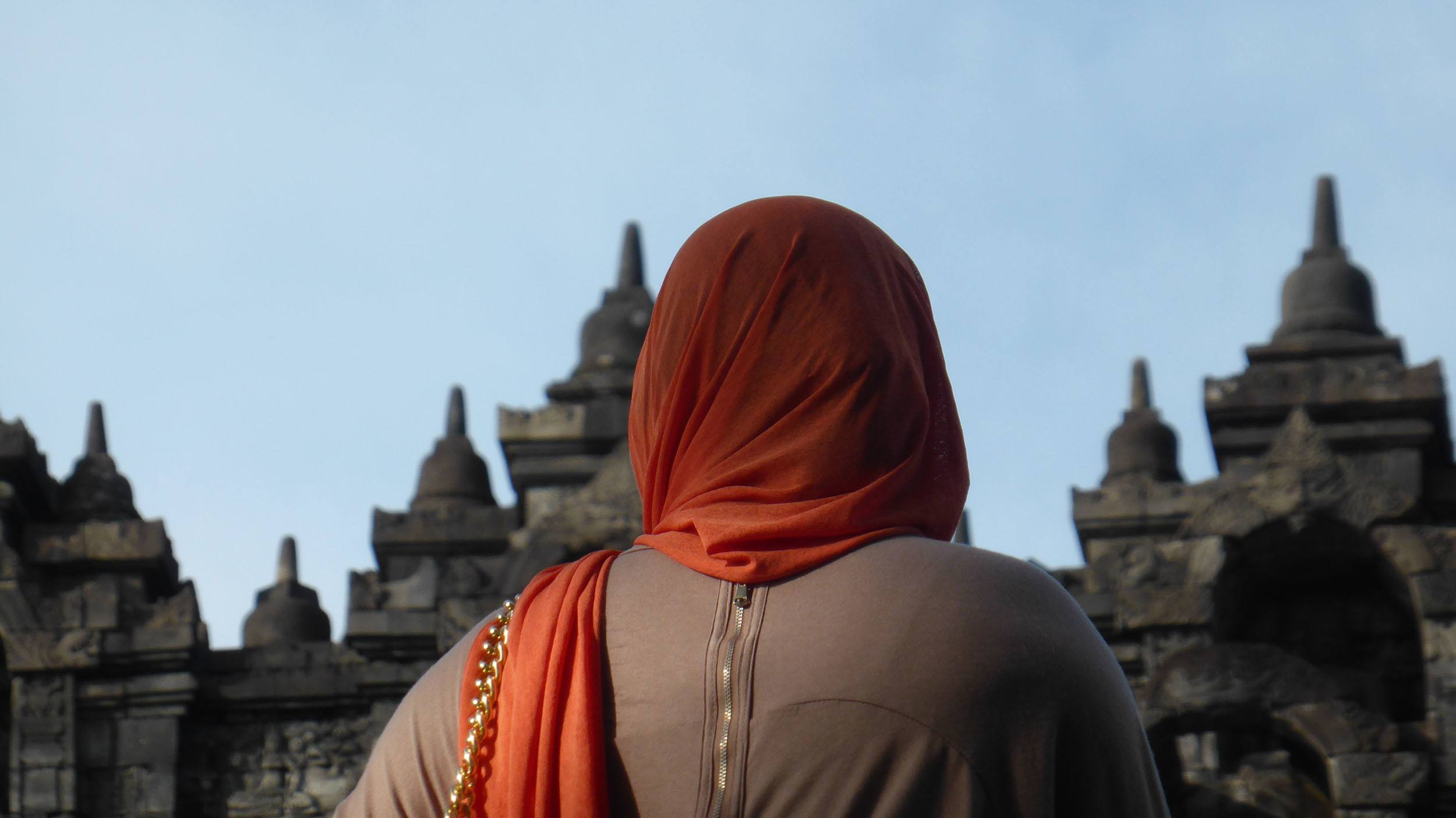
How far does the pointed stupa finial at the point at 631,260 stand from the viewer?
523 inches

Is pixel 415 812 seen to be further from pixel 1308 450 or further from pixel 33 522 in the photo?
pixel 33 522

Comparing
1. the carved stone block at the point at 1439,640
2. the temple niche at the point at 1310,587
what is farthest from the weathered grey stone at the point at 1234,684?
the carved stone block at the point at 1439,640

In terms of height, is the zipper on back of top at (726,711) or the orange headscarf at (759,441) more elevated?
the orange headscarf at (759,441)

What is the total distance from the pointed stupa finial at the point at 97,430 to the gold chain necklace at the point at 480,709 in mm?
10581

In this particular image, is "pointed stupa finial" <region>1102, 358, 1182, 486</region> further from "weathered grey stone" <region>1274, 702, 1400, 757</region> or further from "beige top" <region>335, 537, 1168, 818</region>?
"beige top" <region>335, 537, 1168, 818</region>

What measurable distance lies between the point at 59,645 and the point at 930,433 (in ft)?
32.9

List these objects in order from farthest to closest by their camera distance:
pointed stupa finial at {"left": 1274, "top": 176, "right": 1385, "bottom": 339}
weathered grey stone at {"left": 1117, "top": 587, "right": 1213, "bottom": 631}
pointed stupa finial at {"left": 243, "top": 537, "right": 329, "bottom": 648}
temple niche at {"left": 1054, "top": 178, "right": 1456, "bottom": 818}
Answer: pointed stupa finial at {"left": 243, "top": 537, "right": 329, "bottom": 648} → pointed stupa finial at {"left": 1274, "top": 176, "right": 1385, "bottom": 339} → weathered grey stone at {"left": 1117, "top": 587, "right": 1213, "bottom": 631} → temple niche at {"left": 1054, "top": 178, "right": 1456, "bottom": 818}

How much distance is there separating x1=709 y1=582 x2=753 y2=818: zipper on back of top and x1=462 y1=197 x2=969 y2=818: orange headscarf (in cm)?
4

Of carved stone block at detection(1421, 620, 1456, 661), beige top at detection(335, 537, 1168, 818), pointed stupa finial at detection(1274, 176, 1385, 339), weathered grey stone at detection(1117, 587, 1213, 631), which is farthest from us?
pointed stupa finial at detection(1274, 176, 1385, 339)

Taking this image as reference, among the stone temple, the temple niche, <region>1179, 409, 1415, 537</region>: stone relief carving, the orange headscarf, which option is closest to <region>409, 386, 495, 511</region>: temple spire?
the stone temple

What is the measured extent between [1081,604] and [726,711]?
9.77 metres

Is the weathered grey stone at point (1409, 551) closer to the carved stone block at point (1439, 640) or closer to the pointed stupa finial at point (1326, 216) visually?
the carved stone block at point (1439, 640)

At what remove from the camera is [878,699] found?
2.22m

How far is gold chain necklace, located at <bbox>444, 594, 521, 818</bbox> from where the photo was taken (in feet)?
7.54
